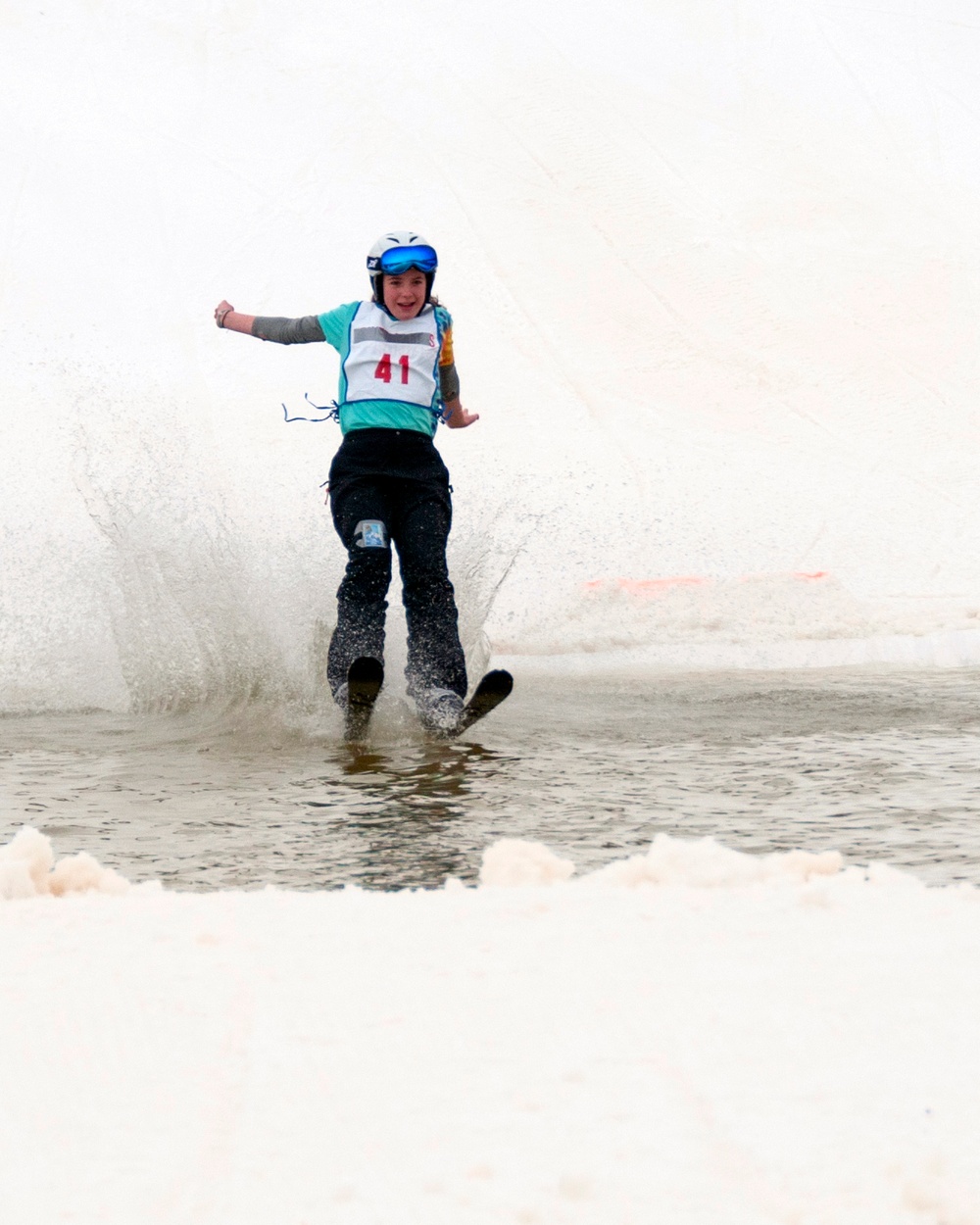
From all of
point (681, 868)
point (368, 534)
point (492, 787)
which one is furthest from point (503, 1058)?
point (368, 534)

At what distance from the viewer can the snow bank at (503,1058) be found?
126 centimetres

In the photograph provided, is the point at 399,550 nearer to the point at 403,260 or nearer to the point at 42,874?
the point at 403,260

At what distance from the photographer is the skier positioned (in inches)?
201

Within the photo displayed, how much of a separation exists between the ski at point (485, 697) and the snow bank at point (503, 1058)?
248cm

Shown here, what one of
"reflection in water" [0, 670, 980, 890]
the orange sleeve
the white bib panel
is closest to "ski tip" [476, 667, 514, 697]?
"reflection in water" [0, 670, 980, 890]

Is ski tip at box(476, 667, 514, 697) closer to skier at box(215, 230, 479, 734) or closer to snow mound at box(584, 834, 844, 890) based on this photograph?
skier at box(215, 230, 479, 734)

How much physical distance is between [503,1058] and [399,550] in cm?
388

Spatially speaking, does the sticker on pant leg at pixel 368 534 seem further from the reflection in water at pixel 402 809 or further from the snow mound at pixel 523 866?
the snow mound at pixel 523 866

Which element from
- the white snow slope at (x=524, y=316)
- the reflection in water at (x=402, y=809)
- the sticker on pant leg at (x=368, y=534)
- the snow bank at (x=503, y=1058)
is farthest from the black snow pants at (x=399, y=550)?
Answer: the snow bank at (x=503, y=1058)

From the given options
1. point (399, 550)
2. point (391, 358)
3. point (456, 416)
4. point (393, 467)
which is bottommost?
point (399, 550)

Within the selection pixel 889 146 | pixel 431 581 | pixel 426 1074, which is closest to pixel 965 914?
pixel 426 1074

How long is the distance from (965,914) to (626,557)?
31.9ft

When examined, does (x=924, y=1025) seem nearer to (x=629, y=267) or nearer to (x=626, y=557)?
(x=626, y=557)

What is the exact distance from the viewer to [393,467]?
5.25 metres
